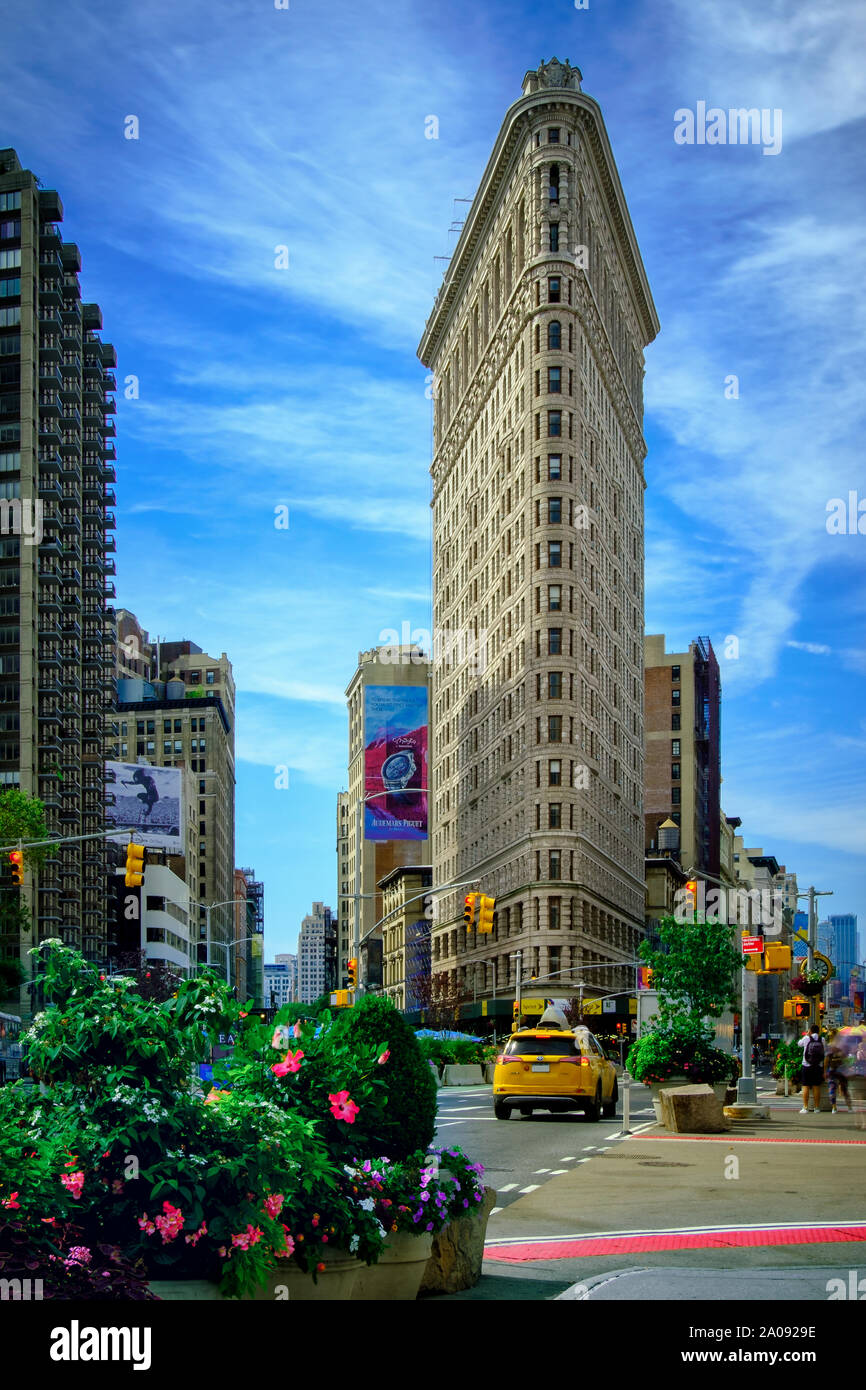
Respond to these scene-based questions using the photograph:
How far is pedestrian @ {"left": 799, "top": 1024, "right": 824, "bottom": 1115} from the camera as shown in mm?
32000

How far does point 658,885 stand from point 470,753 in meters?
33.0

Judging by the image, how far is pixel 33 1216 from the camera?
6457 millimetres

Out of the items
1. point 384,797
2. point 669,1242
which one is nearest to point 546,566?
point 384,797

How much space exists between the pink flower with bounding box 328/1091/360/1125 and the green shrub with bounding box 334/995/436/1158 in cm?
53

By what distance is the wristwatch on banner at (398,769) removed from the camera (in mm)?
163250

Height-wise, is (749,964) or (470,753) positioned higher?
(470,753)

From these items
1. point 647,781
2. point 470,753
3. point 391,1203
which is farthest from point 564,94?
point 391,1203

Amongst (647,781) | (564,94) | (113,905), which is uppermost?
(564,94)

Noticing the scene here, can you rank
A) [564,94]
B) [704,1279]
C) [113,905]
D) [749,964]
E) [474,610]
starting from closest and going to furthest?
1. [704,1279]
2. [749,964]
3. [564,94]
4. [474,610]
5. [113,905]

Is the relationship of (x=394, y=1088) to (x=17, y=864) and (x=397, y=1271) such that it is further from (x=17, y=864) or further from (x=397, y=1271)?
(x=17, y=864)

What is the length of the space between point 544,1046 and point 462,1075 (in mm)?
25025

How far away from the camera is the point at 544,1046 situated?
29578mm

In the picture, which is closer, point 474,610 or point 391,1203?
point 391,1203
